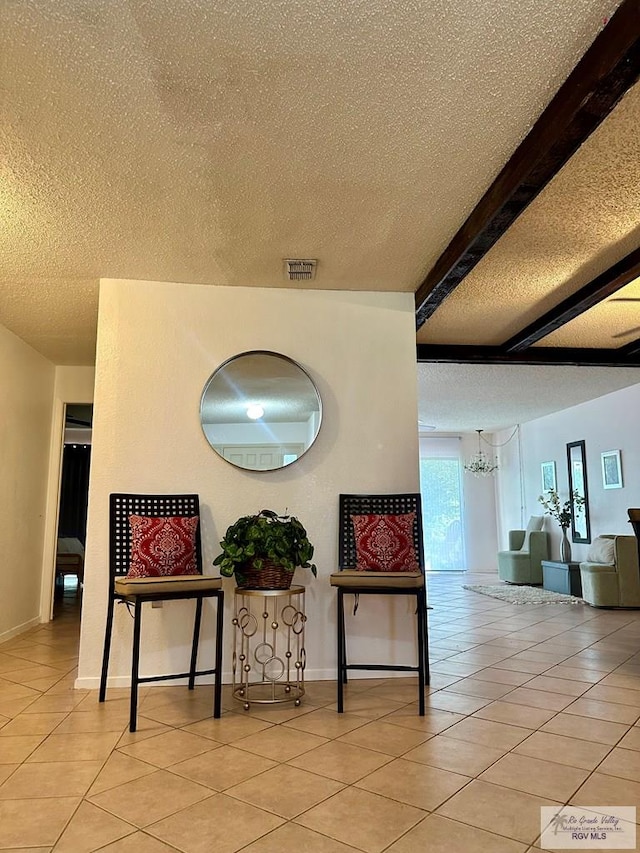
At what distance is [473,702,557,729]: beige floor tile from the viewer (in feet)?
8.55

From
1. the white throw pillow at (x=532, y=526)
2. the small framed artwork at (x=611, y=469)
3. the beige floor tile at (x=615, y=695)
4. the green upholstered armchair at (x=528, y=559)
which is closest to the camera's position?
the beige floor tile at (x=615, y=695)

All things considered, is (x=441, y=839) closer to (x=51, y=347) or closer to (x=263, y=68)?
(x=263, y=68)

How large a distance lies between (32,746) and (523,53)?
3001 mm

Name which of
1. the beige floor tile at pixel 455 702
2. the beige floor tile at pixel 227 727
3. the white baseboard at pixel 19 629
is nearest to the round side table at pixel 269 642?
the beige floor tile at pixel 227 727

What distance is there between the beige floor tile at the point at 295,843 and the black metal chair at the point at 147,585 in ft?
3.56

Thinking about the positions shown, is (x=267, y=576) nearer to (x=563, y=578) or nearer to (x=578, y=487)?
(x=563, y=578)

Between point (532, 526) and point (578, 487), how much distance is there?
1296 millimetres

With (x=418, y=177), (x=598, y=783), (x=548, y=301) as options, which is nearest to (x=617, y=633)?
(x=548, y=301)

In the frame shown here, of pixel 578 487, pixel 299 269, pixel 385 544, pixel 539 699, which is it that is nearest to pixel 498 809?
pixel 539 699

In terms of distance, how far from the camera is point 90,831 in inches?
66.3

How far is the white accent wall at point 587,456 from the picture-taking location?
6.84 metres

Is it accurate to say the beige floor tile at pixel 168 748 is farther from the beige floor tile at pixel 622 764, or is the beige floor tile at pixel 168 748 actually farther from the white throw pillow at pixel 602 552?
the white throw pillow at pixel 602 552

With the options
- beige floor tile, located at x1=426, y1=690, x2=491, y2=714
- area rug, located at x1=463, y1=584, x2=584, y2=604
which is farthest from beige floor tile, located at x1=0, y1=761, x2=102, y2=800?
area rug, located at x1=463, y1=584, x2=584, y2=604
